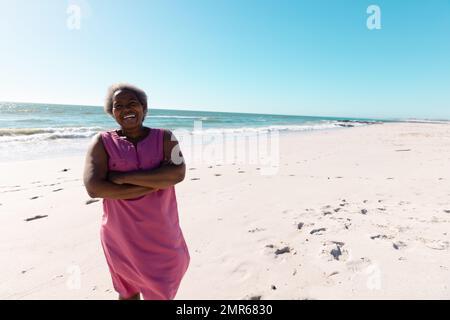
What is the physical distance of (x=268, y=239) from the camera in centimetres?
360

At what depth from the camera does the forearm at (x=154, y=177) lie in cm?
173

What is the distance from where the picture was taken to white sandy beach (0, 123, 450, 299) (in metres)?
2.66

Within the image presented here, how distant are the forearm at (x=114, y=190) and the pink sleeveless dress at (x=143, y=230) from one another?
7cm

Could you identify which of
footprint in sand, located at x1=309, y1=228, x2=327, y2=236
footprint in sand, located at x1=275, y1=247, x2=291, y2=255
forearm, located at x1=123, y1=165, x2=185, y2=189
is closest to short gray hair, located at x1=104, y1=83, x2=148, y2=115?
forearm, located at x1=123, y1=165, x2=185, y2=189

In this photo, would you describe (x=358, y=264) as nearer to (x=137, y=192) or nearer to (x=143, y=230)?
(x=143, y=230)

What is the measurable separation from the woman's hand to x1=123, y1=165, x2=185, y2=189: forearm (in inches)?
0.8

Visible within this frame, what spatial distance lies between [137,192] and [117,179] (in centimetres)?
15

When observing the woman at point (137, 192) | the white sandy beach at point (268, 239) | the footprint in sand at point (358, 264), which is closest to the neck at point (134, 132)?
the woman at point (137, 192)

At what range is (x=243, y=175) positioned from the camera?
732 centimetres

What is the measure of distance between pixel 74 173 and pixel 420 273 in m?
7.79

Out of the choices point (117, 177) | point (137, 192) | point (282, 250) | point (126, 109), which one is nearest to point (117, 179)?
point (117, 177)

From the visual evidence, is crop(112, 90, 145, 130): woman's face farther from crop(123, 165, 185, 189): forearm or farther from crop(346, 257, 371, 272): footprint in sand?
crop(346, 257, 371, 272): footprint in sand
